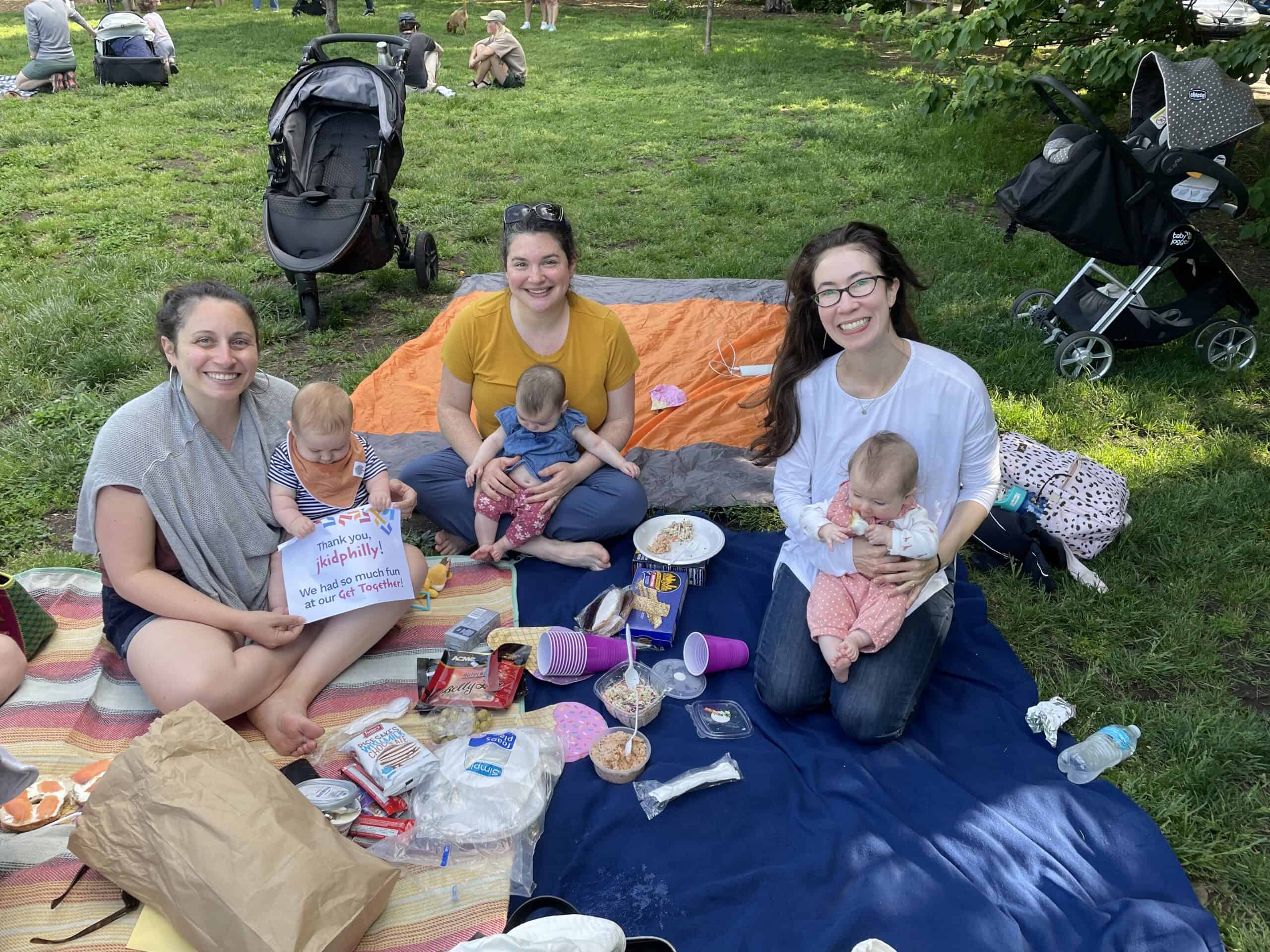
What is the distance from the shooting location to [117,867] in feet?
6.82

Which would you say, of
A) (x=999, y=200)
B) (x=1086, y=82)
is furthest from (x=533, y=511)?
(x=1086, y=82)

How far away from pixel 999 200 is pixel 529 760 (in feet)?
13.3

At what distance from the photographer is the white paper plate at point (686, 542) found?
3.46 metres

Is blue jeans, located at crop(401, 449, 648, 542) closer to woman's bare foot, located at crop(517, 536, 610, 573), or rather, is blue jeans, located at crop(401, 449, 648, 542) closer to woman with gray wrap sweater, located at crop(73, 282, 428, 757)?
woman's bare foot, located at crop(517, 536, 610, 573)

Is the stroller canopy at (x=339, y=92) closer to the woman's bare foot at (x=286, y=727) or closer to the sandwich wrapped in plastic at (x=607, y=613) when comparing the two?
the sandwich wrapped in plastic at (x=607, y=613)

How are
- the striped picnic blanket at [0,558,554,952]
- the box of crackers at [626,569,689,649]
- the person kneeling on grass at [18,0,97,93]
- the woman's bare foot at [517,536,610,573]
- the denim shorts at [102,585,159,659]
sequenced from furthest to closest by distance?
the person kneeling on grass at [18,0,97,93] < the woman's bare foot at [517,536,610,573] < the box of crackers at [626,569,689,649] < the denim shorts at [102,585,159,659] < the striped picnic blanket at [0,558,554,952]

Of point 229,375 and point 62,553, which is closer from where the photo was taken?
point 229,375

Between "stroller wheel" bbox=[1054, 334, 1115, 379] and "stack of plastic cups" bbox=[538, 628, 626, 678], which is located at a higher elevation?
"stroller wheel" bbox=[1054, 334, 1115, 379]

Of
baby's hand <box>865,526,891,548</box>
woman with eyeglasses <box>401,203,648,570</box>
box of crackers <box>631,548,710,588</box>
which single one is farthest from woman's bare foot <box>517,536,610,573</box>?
baby's hand <box>865,526,891,548</box>

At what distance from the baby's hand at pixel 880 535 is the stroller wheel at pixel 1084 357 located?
109 inches

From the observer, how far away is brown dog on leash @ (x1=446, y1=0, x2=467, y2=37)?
16000 mm

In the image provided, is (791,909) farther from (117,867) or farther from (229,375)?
(229,375)

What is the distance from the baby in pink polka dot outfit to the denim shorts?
2.13m

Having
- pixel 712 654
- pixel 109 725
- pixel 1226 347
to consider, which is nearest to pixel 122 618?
pixel 109 725
